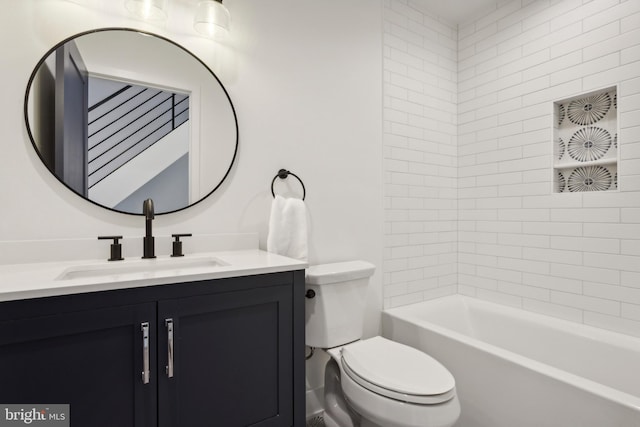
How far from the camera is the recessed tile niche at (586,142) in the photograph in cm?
185

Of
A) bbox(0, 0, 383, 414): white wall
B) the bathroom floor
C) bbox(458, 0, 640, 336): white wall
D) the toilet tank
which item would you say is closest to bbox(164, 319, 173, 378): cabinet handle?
bbox(0, 0, 383, 414): white wall

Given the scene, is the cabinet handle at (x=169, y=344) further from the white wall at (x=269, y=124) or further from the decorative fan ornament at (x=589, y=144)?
the decorative fan ornament at (x=589, y=144)

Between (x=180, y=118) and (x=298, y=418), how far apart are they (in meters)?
1.40

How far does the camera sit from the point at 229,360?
45.0 inches

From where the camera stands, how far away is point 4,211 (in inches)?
48.5

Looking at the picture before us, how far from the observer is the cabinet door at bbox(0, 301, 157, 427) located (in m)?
0.86

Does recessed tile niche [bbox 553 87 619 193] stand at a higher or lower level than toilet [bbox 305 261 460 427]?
higher

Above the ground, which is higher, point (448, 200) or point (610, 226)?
point (448, 200)

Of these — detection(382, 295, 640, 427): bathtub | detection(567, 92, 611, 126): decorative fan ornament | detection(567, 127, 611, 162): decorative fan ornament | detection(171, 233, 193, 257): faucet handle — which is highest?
detection(567, 92, 611, 126): decorative fan ornament

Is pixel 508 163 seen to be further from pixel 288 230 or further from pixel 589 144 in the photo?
pixel 288 230

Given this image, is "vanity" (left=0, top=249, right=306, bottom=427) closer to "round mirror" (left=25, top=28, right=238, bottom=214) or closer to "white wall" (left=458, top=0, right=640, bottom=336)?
"round mirror" (left=25, top=28, right=238, bottom=214)

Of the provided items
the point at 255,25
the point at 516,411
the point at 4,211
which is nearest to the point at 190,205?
the point at 4,211

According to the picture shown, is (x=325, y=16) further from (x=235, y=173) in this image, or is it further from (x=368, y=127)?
(x=235, y=173)

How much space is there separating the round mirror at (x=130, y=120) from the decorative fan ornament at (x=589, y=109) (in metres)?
2.01
